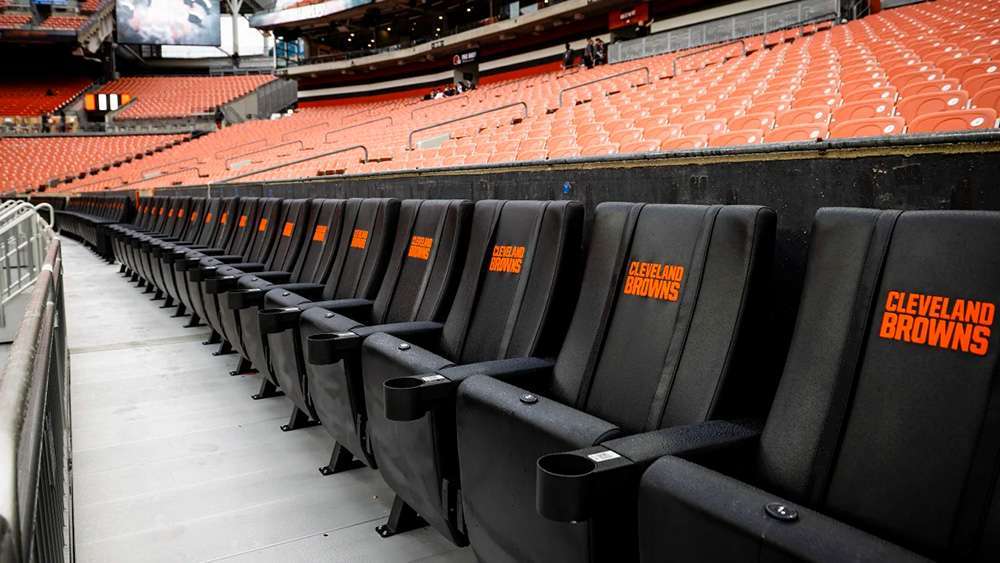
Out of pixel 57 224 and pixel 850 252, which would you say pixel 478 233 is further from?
pixel 57 224

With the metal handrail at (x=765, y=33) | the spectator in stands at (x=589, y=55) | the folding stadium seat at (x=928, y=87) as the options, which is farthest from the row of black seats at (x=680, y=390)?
the spectator in stands at (x=589, y=55)

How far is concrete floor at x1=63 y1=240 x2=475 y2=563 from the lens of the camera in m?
1.33

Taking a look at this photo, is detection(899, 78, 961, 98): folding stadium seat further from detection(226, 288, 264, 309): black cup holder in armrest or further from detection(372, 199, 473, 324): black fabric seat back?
detection(226, 288, 264, 309): black cup holder in armrest

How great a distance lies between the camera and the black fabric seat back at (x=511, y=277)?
49.9 inches

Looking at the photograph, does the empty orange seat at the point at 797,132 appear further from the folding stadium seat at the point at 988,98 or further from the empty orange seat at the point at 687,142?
the folding stadium seat at the point at 988,98

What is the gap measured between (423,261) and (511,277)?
1.31 ft

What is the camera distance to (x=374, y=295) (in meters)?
1.94

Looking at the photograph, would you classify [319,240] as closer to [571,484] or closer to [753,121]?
[571,484]

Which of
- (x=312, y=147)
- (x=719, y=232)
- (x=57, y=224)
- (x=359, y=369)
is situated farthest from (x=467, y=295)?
(x=57, y=224)

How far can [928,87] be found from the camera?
297 centimetres

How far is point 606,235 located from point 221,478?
1132 mm

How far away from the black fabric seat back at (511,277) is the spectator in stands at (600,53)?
11.0 metres

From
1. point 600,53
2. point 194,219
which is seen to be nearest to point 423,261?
point 194,219

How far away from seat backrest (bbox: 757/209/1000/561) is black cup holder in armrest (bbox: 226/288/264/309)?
153cm
